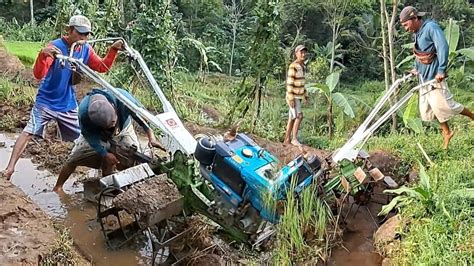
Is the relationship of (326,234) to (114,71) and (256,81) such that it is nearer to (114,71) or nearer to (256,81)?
(256,81)

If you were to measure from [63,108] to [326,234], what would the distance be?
3008 mm

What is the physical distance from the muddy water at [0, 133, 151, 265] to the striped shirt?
3.02 m

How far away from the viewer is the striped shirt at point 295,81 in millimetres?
7523

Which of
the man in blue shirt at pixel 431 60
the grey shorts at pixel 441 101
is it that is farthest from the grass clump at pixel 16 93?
the grey shorts at pixel 441 101

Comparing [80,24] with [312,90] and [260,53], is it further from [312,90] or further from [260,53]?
[312,90]

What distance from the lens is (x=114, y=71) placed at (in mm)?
10367

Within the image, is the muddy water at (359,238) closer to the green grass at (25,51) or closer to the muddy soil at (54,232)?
the muddy soil at (54,232)

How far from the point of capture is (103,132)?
5301 millimetres

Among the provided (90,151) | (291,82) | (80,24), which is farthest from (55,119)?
(291,82)

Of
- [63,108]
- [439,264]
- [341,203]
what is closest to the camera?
[439,264]

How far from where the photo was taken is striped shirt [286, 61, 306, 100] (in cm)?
752

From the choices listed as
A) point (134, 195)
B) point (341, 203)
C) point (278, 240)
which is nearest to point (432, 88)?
point (341, 203)

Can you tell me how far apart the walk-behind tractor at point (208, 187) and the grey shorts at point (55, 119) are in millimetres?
1008

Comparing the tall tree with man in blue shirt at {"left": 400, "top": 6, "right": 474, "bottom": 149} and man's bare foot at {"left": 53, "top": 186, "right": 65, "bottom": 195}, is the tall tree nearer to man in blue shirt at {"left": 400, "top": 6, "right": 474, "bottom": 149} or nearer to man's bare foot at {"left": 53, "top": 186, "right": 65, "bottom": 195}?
man in blue shirt at {"left": 400, "top": 6, "right": 474, "bottom": 149}
